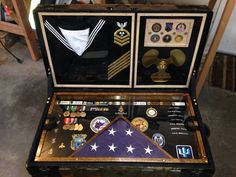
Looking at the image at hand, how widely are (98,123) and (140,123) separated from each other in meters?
Result: 0.20

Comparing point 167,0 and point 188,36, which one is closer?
point 188,36

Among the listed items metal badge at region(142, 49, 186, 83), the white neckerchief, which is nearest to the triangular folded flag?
the white neckerchief

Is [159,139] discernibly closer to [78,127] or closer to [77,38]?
[78,127]

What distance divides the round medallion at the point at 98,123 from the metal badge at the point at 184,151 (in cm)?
34

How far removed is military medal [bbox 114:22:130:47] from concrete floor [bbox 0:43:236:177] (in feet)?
3.14

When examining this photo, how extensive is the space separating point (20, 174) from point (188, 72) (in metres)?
1.14

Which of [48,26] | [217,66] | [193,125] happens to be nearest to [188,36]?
[193,125]

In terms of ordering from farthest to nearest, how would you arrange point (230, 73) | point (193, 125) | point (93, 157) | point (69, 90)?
point (230, 73)
point (69, 90)
point (193, 125)
point (93, 157)

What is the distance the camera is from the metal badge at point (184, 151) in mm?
1014

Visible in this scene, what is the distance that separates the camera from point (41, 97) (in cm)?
188

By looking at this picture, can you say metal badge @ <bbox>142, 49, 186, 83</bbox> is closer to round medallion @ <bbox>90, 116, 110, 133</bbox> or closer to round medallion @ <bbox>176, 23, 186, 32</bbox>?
round medallion @ <bbox>176, 23, 186, 32</bbox>

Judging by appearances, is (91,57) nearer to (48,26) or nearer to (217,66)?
(48,26)

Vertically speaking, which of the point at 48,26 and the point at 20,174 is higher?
the point at 48,26

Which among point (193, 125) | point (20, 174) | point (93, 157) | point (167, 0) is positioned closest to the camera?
point (93, 157)
